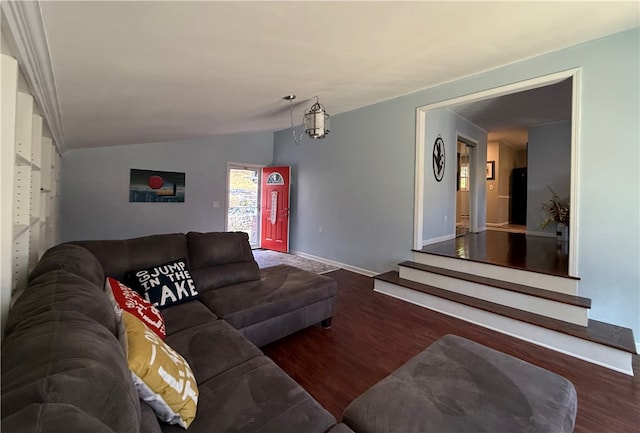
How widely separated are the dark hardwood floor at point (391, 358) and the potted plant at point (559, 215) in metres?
3.52

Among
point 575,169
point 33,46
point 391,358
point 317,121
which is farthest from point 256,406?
point 575,169

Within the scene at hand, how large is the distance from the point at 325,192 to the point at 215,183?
2.40m

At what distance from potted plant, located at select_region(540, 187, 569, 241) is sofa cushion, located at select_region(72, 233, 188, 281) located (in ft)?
20.1

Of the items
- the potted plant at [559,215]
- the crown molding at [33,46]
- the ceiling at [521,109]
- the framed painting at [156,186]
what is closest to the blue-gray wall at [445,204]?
the ceiling at [521,109]

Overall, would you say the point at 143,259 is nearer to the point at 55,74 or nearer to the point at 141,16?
the point at 55,74

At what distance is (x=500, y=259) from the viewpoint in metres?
3.46

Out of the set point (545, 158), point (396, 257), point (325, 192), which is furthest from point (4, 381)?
point (545, 158)

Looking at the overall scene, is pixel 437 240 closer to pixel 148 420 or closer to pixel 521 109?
pixel 521 109

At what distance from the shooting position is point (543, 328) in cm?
243

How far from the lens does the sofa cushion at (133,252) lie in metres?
1.99

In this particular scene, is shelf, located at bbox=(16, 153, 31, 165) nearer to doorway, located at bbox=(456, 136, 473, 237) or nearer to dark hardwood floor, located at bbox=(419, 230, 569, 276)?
dark hardwood floor, located at bbox=(419, 230, 569, 276)

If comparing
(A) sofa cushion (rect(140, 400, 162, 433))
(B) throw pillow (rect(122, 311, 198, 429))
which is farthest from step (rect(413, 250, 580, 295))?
(A) sofa cushion (rect(140, 400, 162, 433))

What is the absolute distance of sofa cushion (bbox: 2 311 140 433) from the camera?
504 millimetres

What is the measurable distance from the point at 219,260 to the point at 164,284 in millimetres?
557
